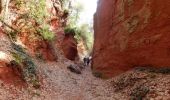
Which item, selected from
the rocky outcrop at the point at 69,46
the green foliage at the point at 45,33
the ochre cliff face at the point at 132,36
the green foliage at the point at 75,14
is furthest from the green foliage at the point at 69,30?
the green foliage at the point at 45,33

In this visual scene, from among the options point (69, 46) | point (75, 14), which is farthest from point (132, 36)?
point (75, 14)

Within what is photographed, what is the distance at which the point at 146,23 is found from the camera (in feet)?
53.3

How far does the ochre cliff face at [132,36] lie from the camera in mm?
14906

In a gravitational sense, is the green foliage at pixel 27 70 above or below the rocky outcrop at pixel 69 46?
below

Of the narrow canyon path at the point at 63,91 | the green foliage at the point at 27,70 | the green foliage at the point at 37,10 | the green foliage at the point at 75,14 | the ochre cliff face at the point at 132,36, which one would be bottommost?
the narrow canyon path at the point at 63,91

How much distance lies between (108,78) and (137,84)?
5.43 m

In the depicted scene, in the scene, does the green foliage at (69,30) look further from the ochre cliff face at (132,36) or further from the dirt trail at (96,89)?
the dirt trail at (96,89)

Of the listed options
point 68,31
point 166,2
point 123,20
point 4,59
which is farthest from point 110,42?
point 68,31

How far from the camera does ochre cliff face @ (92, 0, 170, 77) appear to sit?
14.9 meters

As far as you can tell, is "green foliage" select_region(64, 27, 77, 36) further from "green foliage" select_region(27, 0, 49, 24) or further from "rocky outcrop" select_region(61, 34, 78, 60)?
"green foliage" select_region(27, 0, 49, 24)

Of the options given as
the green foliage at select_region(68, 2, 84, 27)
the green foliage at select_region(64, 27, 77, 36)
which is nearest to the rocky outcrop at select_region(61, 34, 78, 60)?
the green foliage at select_region(64, 27, 77, 36)

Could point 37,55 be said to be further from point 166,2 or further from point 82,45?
point 82,45

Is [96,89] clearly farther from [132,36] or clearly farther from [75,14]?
[75,14]

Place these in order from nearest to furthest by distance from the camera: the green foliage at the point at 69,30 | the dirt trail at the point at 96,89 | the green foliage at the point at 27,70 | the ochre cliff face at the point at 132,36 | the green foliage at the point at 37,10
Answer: the dirt trail at the point at 96,89 → the green foliage at the point at 27,70 → the ochre cliff face at the point at 132,36 → the green foliage at the point at 37,10 → the green foliage at the point at 69,30
